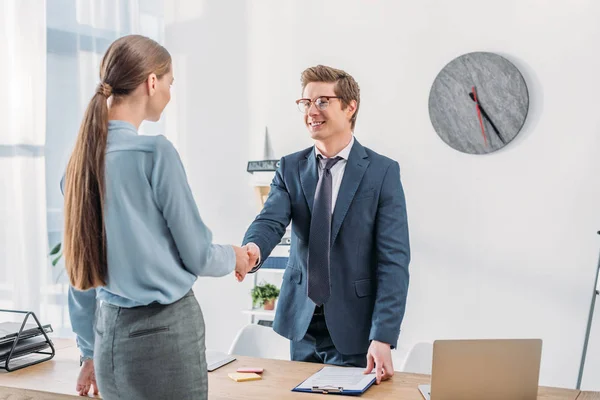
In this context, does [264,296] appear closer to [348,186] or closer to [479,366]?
[348,186]

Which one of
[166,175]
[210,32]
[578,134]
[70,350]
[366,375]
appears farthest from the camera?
[210,32]

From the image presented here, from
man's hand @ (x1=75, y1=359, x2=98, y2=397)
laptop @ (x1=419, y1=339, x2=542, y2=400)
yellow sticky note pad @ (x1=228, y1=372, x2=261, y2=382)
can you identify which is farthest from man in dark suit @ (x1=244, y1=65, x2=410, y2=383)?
man's hand @ (x1=75, y1=359, x2=98, y2=397)

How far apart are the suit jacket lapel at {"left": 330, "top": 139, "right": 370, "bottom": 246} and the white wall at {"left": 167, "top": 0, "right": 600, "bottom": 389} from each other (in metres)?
1.64

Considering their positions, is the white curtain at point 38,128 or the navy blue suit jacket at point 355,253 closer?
the navy blue suit jacket at point 355,253

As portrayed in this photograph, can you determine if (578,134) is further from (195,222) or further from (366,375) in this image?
(195,222)

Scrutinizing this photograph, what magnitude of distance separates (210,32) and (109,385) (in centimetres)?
323

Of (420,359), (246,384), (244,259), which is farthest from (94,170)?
(420,359)

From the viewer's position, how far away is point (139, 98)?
145 cm

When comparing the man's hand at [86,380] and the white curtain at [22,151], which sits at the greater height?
the white curtain at [22,151]

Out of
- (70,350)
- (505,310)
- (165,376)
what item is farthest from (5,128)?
(505,310)

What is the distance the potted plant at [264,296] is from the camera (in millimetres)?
3848

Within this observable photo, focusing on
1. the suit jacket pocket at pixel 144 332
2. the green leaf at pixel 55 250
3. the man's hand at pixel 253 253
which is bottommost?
the green leaf at pixel 55 250

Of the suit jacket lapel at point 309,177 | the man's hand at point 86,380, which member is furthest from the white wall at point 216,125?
the man's hand at point 86,380

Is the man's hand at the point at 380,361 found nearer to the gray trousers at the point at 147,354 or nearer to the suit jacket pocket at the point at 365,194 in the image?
the suit jacket pocket at the point at 365,194
